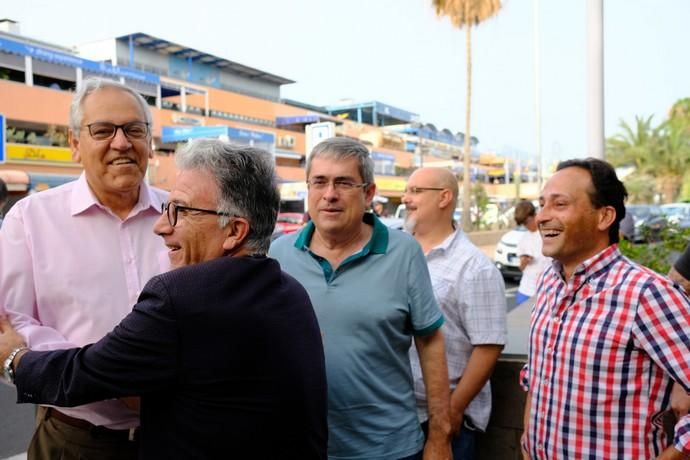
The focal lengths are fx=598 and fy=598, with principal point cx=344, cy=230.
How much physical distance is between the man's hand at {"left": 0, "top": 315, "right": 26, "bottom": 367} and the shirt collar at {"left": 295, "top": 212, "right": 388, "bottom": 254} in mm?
1048

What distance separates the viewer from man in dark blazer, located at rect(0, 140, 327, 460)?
140 centimetres

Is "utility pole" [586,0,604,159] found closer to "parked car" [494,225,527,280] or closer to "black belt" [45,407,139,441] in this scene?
"black belt" [45,407,139,441]

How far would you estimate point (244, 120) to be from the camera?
44.6 m

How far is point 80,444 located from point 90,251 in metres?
0.64

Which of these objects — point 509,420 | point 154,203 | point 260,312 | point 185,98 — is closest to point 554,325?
point 509,420

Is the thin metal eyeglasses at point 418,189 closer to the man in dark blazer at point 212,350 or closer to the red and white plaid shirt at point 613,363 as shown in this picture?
the red and white plaid shirt at point 613,363

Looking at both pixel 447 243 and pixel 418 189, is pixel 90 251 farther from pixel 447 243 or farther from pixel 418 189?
pixel 418 189

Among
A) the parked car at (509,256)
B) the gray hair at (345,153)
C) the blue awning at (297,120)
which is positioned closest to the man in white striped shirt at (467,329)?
the gray hair at (345,153)

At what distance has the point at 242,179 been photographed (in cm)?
160

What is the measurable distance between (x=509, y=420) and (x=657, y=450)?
98cm

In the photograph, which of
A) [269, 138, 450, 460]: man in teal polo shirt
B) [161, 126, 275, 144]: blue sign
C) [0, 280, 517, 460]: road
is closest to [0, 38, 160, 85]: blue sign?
[161, 126, 275, 144]: blue sign

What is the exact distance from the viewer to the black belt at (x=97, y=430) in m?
1.95

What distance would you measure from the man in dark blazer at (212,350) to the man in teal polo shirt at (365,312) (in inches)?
19.9

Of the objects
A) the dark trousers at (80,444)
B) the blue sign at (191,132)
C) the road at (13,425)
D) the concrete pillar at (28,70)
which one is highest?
the concrete pillar at (28,70)
